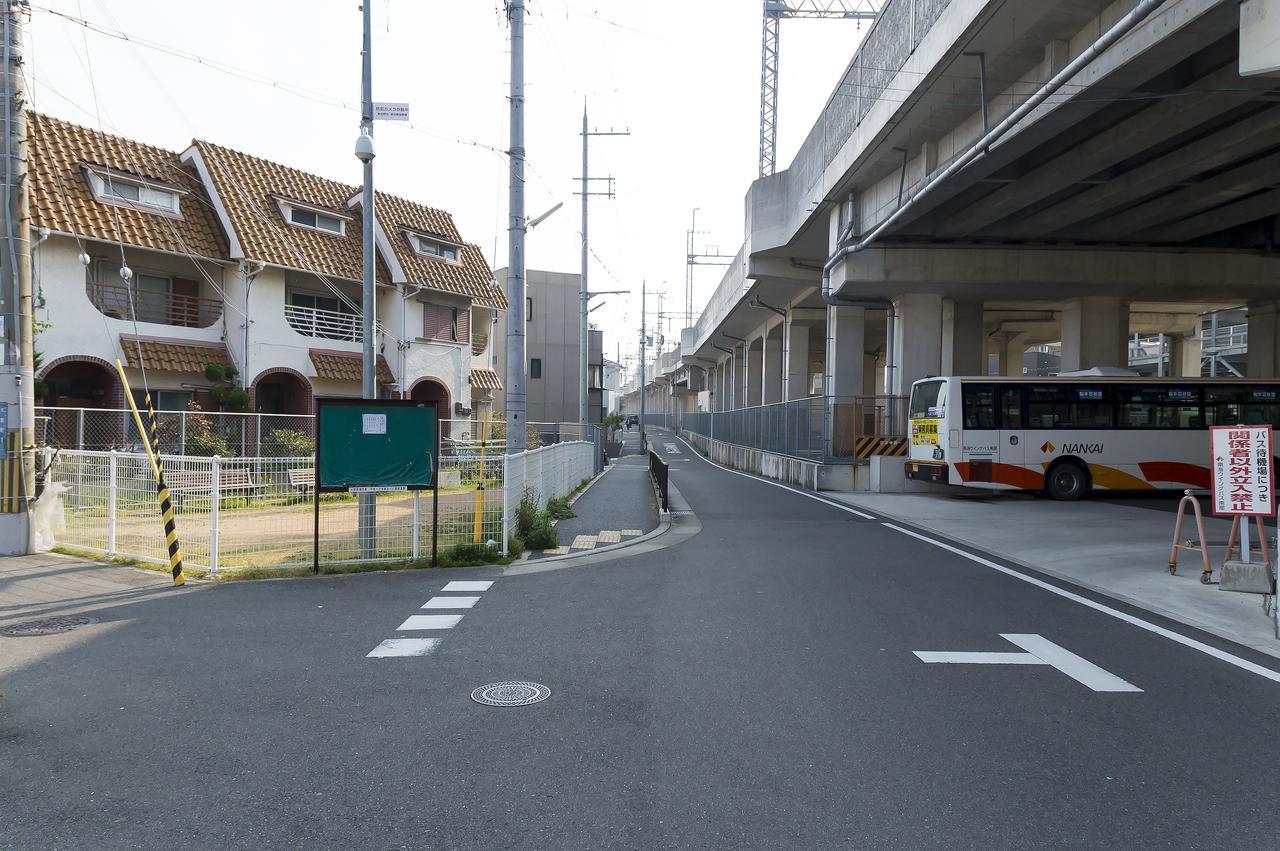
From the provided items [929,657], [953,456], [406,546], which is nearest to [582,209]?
[953,456]

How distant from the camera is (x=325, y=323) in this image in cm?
2495

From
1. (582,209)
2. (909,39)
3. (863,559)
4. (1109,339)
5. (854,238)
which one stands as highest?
(582,209)

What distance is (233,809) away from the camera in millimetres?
3527

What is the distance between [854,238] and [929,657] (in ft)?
52.7

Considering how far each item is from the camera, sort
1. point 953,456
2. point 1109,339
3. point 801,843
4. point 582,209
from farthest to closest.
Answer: point 582,209 → point 1109,339 → point 953,456 → point 801,843

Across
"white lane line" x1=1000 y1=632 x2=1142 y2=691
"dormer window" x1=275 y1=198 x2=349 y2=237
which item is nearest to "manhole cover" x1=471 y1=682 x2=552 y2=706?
"white lane line" x1=1000 y1=632 x2=1142 y2=691

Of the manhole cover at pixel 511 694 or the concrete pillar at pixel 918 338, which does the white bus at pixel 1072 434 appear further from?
the manhole cover at pixel 511 694

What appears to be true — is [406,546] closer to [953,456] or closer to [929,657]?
[929,657]

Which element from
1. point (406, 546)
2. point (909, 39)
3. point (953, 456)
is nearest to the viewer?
point (406, 546)

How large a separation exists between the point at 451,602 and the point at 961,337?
20.2 meters

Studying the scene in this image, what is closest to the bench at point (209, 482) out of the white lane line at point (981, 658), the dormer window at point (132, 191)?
the white lane line at point (981, 658)

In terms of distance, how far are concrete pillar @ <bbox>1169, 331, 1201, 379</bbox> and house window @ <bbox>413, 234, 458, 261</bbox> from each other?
31424mm

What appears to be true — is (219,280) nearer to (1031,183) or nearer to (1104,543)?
(1031,183)

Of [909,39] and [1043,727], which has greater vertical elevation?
[909,39]
